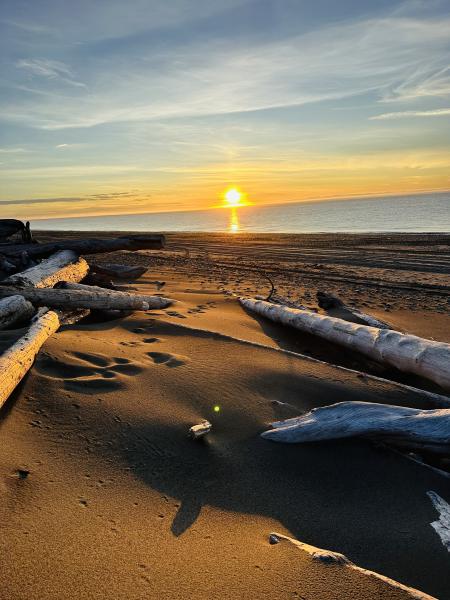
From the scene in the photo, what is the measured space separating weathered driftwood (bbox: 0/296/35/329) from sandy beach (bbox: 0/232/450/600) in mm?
805

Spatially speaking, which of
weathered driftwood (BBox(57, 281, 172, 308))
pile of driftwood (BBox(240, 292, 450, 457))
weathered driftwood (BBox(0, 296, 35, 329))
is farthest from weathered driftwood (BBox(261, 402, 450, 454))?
weathered driftwood (BBox(57, 281, 172, 308))

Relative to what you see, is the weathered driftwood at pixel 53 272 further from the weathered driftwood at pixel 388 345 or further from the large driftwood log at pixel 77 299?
the weathered driftwood at pixel 388 345

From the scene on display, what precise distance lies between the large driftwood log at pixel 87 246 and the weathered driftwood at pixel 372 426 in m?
8.43

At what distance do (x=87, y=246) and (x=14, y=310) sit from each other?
5.35 m

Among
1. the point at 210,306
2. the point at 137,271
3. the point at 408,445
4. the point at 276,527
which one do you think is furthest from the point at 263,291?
the point at 276,527

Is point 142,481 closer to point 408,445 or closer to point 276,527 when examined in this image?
point 276,527

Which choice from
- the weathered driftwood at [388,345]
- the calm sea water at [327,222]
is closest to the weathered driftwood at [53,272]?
the weathered driftwood at [388,345]

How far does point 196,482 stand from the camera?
248cm

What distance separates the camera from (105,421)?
2988 mm

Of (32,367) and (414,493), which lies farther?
(32,367)

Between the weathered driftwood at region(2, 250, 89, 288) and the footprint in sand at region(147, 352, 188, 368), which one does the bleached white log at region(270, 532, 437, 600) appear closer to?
the footprint in sand at region(147, 352, 188, 368)

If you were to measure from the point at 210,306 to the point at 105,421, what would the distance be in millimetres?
4522

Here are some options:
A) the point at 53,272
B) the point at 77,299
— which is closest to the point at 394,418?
the point at 77,299

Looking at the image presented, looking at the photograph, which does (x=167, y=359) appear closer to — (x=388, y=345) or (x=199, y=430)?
(x=199, y=430)
